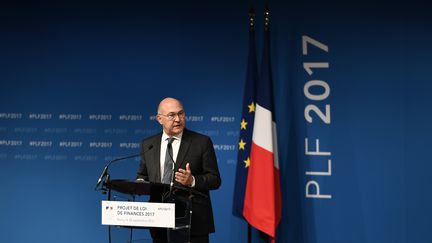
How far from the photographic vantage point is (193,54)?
443 centimetres

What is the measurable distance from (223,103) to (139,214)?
6.53 feet

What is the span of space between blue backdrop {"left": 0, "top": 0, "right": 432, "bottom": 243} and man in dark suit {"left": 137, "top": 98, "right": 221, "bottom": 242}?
118cm

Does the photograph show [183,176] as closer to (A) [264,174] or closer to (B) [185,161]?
(B) [185,161]

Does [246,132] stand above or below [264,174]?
above

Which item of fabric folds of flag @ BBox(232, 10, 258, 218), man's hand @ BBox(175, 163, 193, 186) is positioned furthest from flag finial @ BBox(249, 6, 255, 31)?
man's hand @ BBox(175, 163, 193, 186)

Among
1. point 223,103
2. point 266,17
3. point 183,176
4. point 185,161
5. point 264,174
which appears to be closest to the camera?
point 183,176

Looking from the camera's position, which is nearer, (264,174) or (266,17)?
(264,174)

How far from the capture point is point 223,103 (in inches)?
171

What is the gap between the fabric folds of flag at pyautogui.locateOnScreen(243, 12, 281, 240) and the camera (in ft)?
12.9

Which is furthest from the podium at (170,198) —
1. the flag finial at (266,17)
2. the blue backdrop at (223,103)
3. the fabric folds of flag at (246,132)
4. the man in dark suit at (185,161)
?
the flag finial at (266,17)

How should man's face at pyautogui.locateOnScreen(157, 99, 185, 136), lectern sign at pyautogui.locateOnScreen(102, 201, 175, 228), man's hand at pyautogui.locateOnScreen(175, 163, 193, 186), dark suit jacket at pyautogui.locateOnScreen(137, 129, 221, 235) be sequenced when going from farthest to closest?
man's face at pyautogui.locateOnScreen(157, 99, 185, 136), dark suit jacket at pyautogui.locateOnScreen(137, 129, 221, 235), man's hand at pyautogui.locateOnScreen(175, 163, 193, 186), lectern sign at pyautogui.locateOnScreen(102, 201, 175, 228)

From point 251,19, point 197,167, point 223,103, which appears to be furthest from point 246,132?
point 197,167

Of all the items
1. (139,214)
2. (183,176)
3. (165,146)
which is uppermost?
(165,146)

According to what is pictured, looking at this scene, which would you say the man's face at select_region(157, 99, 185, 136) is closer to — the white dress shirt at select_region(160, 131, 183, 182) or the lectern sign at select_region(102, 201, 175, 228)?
the white dress shirt at select_region(160, 131, 183, 182)
